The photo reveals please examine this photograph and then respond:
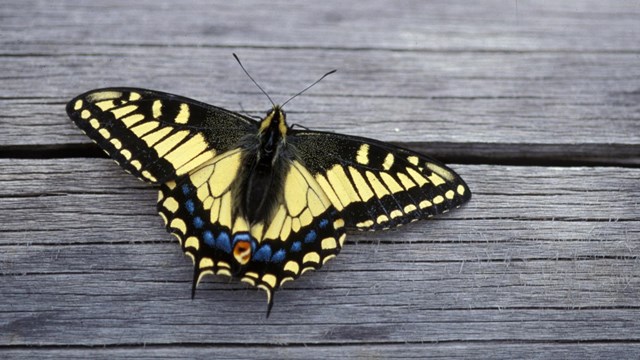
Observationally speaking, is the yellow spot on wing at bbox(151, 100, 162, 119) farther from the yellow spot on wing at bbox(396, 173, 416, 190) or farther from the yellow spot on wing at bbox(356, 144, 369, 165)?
the yellow spot on wing at bbox(396, 173, 416, 190)

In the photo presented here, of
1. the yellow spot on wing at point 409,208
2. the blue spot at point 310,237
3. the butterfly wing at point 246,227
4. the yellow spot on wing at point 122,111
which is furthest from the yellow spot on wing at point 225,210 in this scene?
the yellow spot on wing at point 409,208

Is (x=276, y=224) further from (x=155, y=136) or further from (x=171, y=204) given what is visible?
(x=155, y=136)

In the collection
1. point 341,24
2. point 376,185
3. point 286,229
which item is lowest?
point 286,229

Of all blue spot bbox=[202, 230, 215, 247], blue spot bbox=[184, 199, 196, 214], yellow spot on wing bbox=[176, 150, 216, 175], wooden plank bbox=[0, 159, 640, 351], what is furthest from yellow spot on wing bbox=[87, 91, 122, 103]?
blue spot bbox=[202, 230, 215, 247]

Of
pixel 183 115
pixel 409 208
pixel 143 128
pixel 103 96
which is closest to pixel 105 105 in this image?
pixel 103 96

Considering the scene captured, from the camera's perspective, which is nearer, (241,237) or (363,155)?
(241,237)

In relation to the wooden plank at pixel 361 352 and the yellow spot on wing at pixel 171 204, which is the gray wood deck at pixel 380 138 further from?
the yellow spot on wing at pixel 171 204
